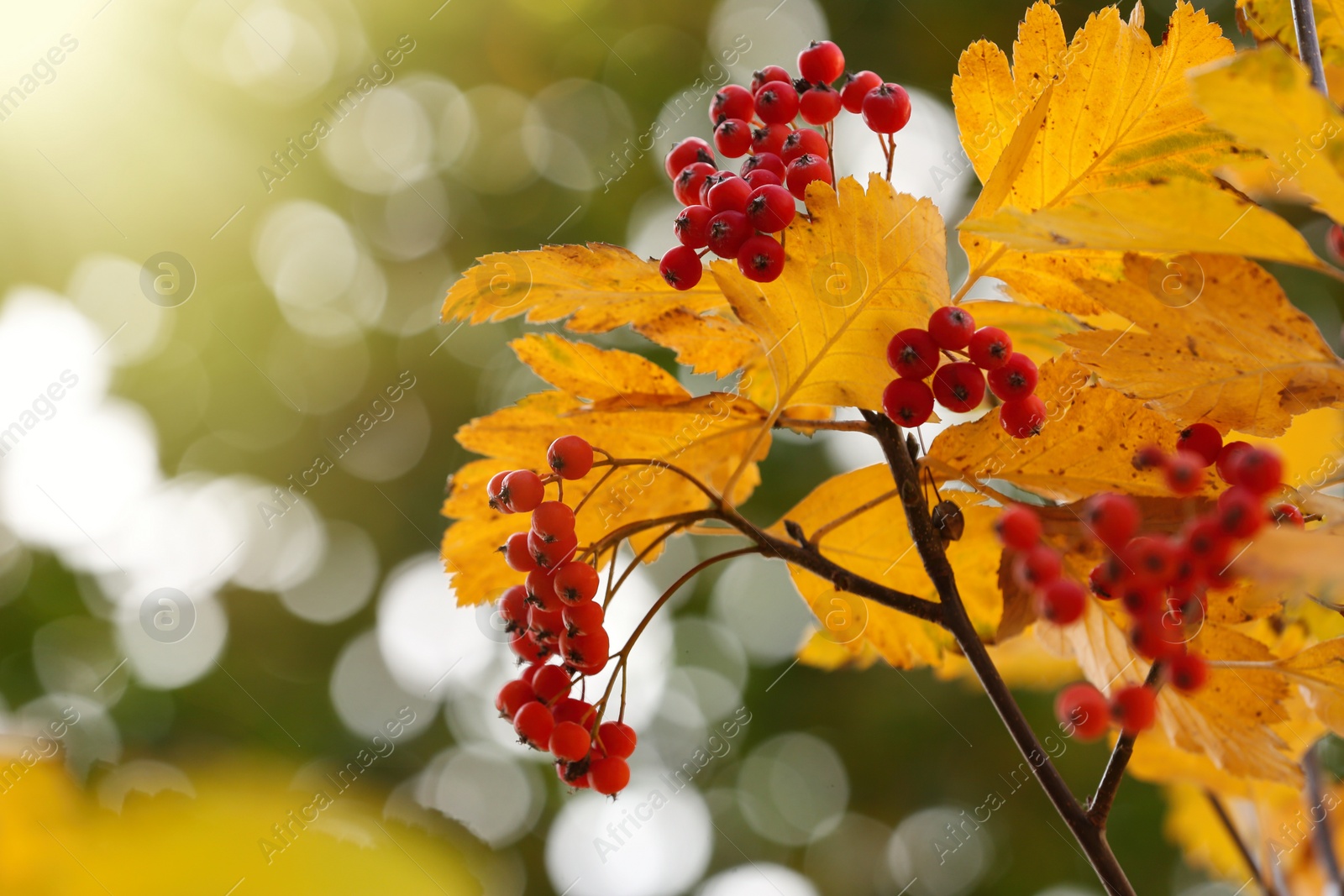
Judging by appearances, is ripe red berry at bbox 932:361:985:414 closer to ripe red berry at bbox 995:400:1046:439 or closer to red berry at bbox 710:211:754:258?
ripe red berry at bbox 995:400:1046:439

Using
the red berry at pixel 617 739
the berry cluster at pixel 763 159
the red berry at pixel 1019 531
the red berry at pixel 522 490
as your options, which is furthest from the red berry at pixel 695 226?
the red berry at pixel 617 739

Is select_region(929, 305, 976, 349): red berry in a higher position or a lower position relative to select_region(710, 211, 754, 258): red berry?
lower

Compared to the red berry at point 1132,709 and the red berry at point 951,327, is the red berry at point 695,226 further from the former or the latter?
the red berry at point 1132,709

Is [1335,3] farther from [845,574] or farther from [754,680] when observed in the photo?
[754,680]

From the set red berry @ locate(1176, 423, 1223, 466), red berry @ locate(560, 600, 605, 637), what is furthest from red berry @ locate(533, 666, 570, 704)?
red berry @ locate(1176, 423, 1223, 466)

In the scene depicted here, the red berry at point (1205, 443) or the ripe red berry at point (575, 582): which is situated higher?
the ripe red berry at point (575, 582)

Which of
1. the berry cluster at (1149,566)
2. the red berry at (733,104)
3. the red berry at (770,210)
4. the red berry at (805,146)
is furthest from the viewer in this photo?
the red berry at (733,104)

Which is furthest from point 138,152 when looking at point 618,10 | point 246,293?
point 618,10
